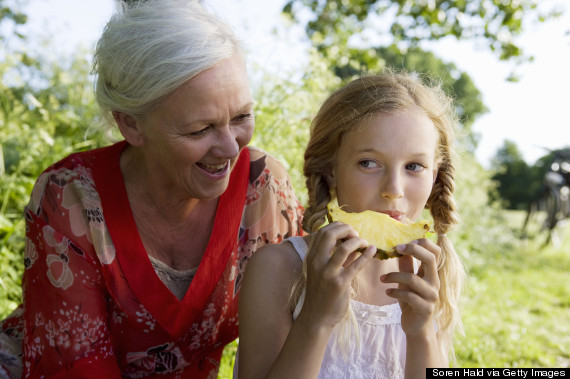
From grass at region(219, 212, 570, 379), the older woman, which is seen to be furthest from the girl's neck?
grass at region(219, 212, 570, 379)

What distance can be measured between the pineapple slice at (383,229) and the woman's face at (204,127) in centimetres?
58

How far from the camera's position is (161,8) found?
89.9 inches

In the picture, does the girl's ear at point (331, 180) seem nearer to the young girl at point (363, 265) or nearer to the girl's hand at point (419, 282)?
the young girl at point (363, 265)

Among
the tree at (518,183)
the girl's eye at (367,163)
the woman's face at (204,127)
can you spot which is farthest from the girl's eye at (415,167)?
the tree at (518,183)

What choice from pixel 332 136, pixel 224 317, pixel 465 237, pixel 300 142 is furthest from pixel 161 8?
pixel 465 237

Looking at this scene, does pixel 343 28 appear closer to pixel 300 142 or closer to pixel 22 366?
pixel 300 142

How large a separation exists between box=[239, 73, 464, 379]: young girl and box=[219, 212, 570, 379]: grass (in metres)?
1.48

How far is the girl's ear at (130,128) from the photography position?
2.35 m

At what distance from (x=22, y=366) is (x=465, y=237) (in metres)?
7.53

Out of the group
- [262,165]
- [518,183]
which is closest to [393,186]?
[262,165]

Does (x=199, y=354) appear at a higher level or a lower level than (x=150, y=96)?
Result: lower

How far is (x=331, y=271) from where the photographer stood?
1.75m

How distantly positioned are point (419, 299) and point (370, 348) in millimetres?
526

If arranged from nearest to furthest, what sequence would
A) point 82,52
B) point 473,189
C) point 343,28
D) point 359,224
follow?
point 359,224 < point 82,52 < point 343,28 < point 473,189
